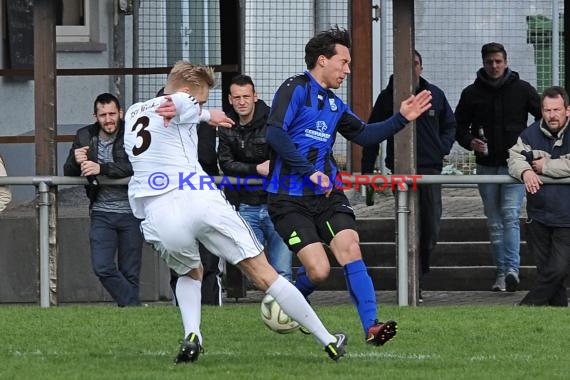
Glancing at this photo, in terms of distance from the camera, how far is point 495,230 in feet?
46.7

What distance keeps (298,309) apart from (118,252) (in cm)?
424

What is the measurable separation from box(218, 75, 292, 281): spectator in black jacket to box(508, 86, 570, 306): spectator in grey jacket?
193 centimetres

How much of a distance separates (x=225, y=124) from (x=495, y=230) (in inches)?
218

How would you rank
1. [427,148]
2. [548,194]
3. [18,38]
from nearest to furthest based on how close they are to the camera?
[548,194] < [427,148] < [18,38]

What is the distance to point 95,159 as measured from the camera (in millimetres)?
12805

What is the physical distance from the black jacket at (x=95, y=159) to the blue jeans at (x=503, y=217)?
10.5ft

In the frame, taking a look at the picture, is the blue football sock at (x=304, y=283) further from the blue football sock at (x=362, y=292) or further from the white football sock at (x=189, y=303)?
the white football sock at (x=189, y=303)

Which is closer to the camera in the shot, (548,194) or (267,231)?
(548,194)

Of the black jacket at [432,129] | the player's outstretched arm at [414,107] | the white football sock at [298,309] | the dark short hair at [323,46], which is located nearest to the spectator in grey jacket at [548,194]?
the black jacket at [432,129]

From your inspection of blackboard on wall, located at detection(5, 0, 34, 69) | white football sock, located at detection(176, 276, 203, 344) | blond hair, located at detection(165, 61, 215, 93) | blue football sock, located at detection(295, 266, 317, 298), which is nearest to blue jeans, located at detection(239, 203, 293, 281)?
blue football sock, located at detection(295, 266, 317, 298)

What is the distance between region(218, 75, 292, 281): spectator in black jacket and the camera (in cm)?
1279

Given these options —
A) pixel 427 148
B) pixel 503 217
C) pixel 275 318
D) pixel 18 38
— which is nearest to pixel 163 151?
pixel 275 318

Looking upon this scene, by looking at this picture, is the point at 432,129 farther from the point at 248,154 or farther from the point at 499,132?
the point at 248,154

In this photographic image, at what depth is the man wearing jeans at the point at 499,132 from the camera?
1402 cm
